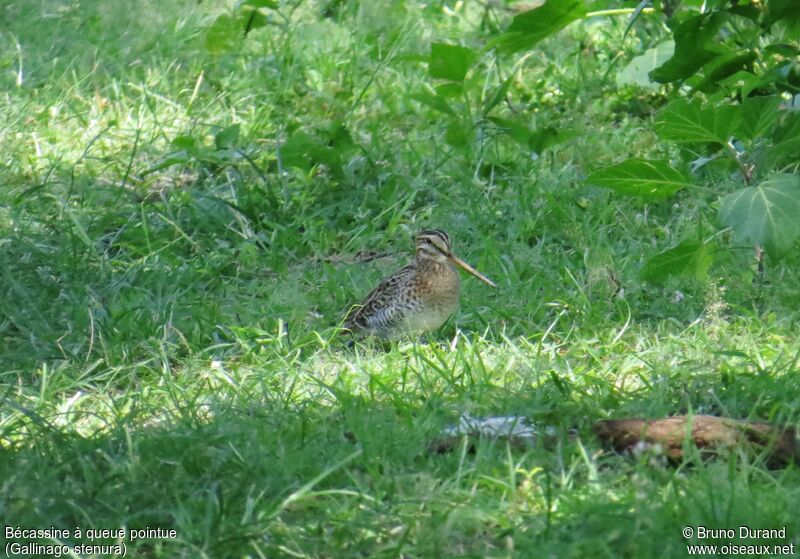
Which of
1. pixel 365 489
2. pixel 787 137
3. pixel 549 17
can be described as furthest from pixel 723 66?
pixel 365 489

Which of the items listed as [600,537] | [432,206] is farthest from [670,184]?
[432,206]

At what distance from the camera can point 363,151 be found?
29.1 feet

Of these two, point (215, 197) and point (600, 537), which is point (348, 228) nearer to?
point (215, 197)

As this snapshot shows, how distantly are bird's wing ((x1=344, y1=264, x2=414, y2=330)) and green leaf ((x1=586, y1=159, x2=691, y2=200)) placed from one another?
169cm

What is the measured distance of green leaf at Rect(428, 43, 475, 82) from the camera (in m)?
8.26

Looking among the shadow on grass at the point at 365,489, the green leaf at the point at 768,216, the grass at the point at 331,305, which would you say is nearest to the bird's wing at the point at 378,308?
the grass at the point at 331,305

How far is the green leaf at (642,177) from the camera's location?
557 cm

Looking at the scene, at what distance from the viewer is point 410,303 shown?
6.93 m

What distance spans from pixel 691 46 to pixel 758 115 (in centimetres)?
38

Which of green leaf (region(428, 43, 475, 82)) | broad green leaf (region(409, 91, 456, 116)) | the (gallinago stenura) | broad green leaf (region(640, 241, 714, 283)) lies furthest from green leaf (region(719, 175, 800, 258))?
broad green leaf (region(409, 91, 456, 116))

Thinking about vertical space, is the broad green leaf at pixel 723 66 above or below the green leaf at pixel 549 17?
below

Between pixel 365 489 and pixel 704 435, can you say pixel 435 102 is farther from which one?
pixel 365 489

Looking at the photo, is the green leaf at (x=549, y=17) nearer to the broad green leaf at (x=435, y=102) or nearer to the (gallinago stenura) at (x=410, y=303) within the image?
the (gallinago stenura) at (x=410, y=303)

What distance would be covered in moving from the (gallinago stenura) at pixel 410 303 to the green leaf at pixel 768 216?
211 centimetres
